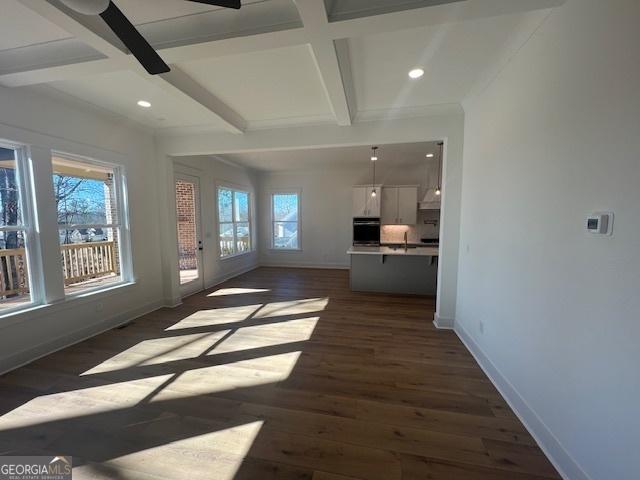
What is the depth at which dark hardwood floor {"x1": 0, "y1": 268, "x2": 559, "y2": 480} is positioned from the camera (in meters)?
1.58

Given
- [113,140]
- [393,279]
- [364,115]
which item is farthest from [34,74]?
[393,279]

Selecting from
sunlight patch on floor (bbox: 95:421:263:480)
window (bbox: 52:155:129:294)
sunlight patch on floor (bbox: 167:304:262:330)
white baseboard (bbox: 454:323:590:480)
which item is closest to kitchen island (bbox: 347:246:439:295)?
sunlight patch on floor (bbox: 167:304:262:330)

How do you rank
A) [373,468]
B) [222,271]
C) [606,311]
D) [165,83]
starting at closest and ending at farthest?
[606,311], [373,468], [165,83], [222,271]

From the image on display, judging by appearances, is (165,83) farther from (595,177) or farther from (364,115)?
(595,177)

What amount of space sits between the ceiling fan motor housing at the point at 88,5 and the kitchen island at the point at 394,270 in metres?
4.42

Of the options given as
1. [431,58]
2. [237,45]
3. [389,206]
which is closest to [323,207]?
[389,206]

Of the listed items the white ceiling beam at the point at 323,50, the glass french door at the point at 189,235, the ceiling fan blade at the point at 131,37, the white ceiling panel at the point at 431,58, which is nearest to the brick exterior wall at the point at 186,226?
the glass french door at the point at 189,235

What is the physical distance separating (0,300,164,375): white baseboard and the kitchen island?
12.1 feet

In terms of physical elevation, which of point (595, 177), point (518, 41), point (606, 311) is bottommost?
point (606, 311)

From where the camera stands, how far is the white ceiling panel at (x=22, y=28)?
164 centimetres

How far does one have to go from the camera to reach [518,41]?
6.38 feet

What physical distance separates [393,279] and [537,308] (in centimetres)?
343

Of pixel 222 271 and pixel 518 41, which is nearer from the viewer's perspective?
pixel 518 41

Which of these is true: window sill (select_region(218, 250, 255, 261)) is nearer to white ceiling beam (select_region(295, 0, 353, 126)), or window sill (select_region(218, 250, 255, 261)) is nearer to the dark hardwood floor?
the dark hardwood floor
